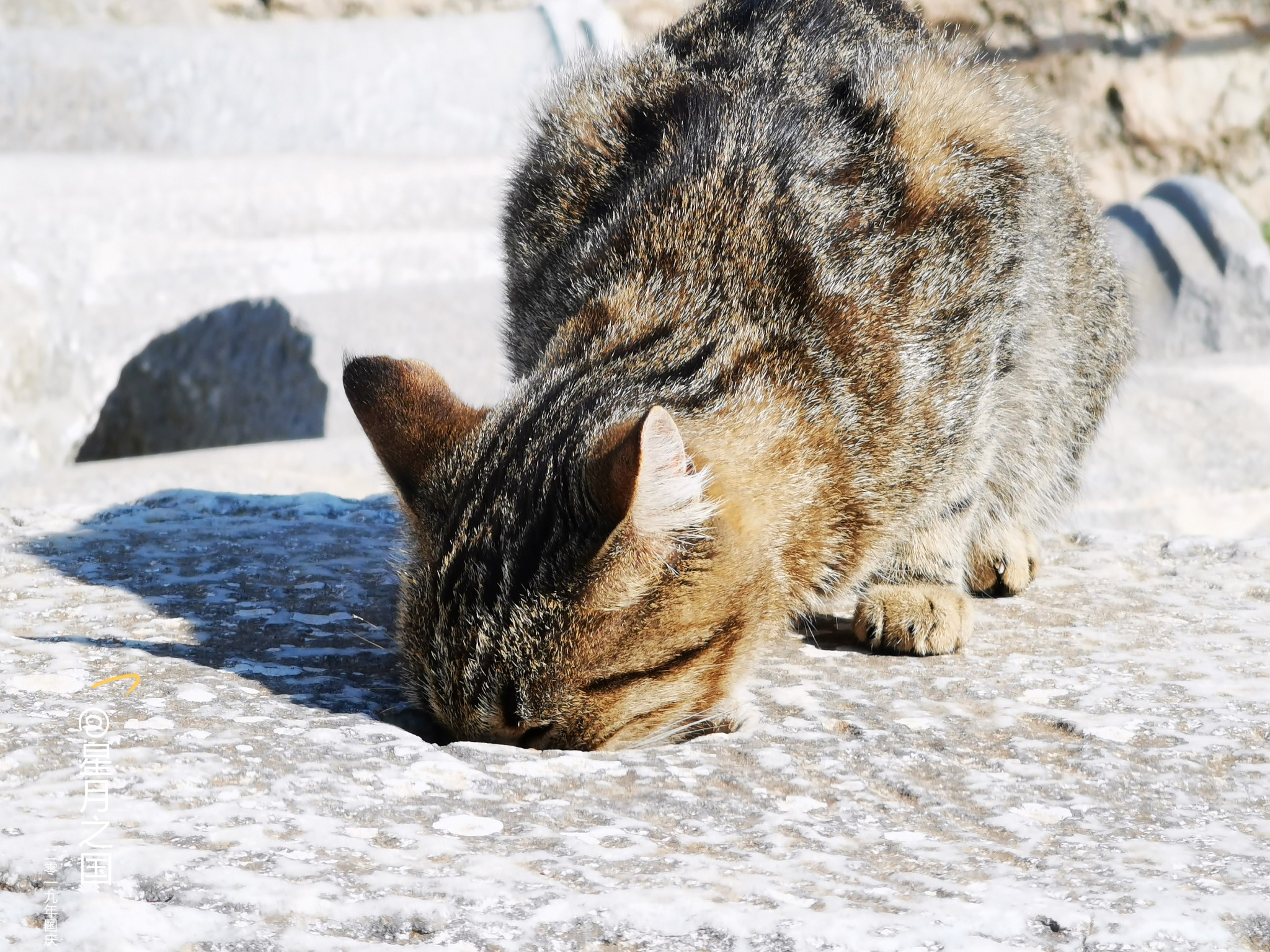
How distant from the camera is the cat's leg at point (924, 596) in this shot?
2.87 metres

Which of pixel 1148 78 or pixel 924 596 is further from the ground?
pixel 1148 78

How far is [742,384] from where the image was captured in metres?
2.56

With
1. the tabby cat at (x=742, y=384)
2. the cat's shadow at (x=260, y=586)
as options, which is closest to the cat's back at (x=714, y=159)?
the tabby cat at (x=742, y=384)

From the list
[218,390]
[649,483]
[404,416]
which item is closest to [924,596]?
[649,483]

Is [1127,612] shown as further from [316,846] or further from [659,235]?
[316,846]

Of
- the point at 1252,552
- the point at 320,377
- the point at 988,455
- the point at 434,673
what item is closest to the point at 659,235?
the point at 988,455

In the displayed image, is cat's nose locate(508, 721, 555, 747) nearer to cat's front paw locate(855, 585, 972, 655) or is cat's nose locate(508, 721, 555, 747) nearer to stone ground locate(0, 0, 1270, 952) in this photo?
stone ground locate(0, 0, 1270, 952)

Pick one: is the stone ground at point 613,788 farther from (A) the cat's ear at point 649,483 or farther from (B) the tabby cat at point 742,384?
(A) the cat's ear at point 649,483

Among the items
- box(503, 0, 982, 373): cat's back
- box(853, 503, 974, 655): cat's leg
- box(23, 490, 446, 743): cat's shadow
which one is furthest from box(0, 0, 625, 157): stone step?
box(853, 503, 974, 655): cat's leg

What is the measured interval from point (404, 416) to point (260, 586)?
2.75 ft

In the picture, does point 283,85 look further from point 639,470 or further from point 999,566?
point 639,470

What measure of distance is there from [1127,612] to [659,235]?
1.45 m

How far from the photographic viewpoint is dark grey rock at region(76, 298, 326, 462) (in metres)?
5.87

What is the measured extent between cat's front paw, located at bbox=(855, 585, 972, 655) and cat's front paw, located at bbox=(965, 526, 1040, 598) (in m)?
0.41
